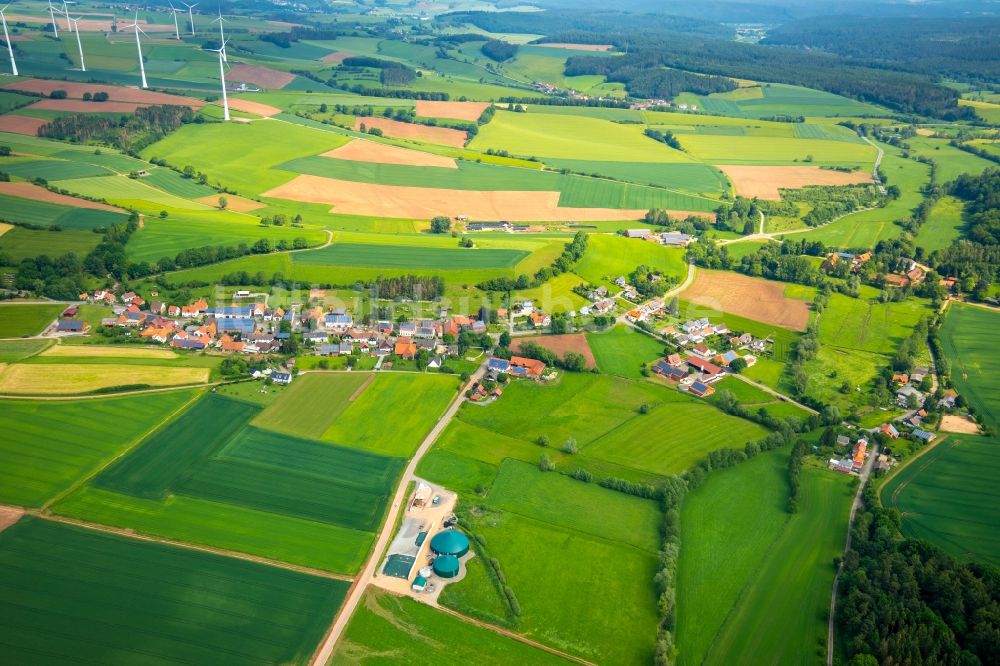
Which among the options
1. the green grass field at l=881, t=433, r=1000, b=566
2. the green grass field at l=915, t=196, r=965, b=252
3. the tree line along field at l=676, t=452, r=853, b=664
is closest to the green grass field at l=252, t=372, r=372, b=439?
the tree line along field at l=676, t=452, r=853, b=664

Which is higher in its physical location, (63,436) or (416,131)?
(63,436)

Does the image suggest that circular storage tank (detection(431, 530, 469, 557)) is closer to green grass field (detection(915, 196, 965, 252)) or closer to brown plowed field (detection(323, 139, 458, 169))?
green grass field (detection(915, 196, 965, 252))

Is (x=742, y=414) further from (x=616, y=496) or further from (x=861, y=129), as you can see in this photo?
(x=861, y=129)

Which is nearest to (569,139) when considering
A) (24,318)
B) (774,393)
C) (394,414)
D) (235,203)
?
(235,203)

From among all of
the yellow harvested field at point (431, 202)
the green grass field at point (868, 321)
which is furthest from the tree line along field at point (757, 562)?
the yellow harvested field at point (431, 202)

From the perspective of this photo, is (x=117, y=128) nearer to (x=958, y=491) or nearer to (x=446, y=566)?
(x=446, y=566)

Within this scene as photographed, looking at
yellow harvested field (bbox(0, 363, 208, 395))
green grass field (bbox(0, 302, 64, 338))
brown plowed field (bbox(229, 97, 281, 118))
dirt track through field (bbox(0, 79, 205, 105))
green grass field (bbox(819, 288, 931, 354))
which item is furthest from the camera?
brown plowed field (bbox(229, 97, 281, 118))

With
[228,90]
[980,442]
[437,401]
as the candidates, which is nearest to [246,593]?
[437,401]
